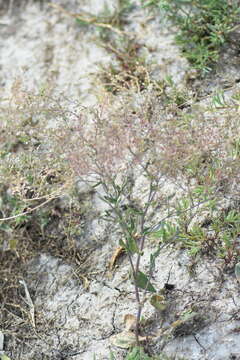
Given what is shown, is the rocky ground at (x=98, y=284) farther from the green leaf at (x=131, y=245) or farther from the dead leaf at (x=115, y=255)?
the green leaf at (x=131, y=245)

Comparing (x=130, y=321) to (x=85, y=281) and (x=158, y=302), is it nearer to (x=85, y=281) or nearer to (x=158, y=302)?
(x=158, y=302)

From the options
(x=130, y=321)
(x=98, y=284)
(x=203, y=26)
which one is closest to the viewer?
(x=130, y=321)

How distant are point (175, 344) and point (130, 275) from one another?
43cm

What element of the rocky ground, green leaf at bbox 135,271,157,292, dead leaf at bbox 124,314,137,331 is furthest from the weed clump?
dead leaf at bbox 124,314,137,331

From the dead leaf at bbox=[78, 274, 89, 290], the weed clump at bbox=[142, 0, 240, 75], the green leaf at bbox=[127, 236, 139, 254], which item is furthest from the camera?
the weed clump at bbox=[142, 0, 240, 75]

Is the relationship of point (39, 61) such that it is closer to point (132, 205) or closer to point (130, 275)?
point (132, 205)

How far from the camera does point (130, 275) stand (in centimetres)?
296

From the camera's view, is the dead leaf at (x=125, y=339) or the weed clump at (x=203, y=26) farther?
the weed clump at (x=203, y=26)

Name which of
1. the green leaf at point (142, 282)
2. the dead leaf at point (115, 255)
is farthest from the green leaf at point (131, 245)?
the dead leaf at point (115, 255)

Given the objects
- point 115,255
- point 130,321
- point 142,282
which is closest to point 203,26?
point 115,255

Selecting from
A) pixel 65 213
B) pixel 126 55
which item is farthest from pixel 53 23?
pixel 65 213

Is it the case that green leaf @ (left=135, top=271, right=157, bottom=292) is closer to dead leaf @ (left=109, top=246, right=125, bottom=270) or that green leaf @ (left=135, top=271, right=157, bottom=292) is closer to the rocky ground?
the rocky ground

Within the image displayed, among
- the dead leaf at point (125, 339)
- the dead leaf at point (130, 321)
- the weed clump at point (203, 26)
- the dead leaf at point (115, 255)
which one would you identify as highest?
the weed clump at point (203, 26)

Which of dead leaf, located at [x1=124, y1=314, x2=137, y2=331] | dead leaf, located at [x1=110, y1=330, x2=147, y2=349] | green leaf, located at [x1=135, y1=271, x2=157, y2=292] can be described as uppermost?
green leaf, located at [x1=135, y1=271, x2=157, y2=292]
